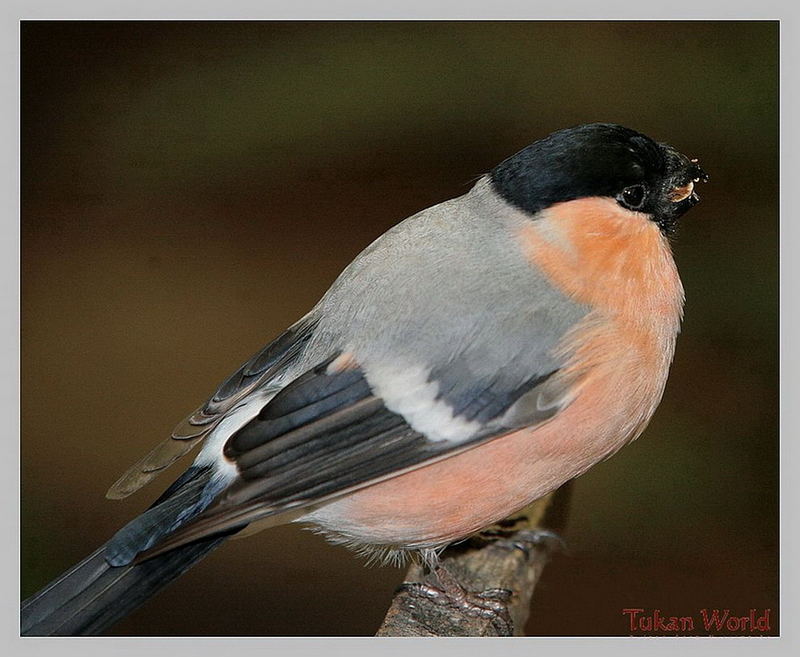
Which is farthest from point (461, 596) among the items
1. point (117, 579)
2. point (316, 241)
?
point (316, 241)

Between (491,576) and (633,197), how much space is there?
2.89 feet

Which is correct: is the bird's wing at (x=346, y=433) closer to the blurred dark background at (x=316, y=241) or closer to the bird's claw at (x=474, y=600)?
the bird's claw at (x=474, y=600)

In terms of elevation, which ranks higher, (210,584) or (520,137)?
(520,137)

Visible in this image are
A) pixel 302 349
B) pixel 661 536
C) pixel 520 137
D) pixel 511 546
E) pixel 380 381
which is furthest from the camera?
pixel 520 137

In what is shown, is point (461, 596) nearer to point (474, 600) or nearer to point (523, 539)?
point (474, 600)

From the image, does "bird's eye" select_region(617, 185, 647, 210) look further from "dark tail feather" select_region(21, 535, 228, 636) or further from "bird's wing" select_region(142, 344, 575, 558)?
"dark tail feather" select_region(21, 535, 228, 636)

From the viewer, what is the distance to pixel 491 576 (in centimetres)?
223

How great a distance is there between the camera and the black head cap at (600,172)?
1.81 metres

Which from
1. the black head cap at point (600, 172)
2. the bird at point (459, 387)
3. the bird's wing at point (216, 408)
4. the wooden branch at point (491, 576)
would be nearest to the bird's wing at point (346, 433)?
the bird at point (459, 387)

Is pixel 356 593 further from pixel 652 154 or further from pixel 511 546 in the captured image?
pixel 652 154

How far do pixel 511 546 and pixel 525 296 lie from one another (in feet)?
2.40

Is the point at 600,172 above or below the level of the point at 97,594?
above

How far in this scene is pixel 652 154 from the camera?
6.11 ft

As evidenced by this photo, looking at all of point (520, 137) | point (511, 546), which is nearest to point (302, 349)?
point (511, 546)
